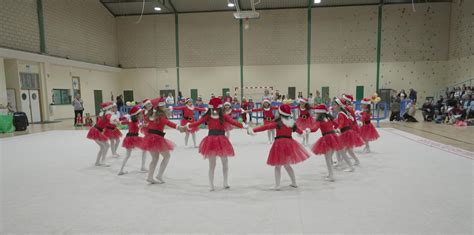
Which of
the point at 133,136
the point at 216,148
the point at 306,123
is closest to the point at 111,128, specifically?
the point at 133,136

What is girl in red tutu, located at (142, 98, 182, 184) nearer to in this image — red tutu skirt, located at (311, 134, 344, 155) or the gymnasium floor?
the gymnasium floor

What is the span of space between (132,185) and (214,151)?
1758 millimetres

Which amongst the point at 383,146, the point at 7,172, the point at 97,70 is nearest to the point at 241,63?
the point at 97,70

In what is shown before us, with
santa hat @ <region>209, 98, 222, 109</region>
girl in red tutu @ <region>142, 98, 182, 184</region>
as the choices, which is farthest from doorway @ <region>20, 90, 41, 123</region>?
santa hat @ <region>209, 98, 222, 109</region>

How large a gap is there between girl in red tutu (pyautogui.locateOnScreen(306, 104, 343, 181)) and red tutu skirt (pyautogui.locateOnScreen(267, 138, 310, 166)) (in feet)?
2.32

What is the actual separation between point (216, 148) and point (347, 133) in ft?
9.45

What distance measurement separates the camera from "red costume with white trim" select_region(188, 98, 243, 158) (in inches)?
173

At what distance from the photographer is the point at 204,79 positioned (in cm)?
2408

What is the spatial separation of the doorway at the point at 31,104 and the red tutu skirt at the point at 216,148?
15.8 metres

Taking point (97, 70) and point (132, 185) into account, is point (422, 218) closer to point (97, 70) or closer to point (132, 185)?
point (132, 185)

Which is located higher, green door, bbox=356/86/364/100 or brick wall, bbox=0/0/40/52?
brick wall, bbox=0/0/40/52

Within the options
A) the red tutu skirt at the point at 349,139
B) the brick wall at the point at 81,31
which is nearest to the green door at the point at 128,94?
the brick wall at the point at 81,31

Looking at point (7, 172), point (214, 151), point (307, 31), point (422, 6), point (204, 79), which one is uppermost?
point (422, 6)

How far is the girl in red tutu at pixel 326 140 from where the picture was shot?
16.3 feet
